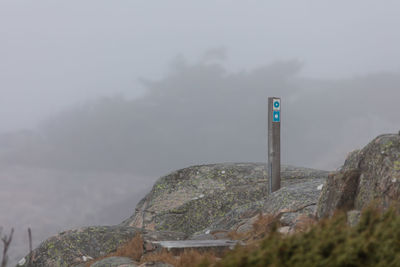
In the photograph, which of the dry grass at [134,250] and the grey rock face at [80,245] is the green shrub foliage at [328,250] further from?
the grey rock face at [80,245]

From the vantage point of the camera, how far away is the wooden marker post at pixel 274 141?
588 inches

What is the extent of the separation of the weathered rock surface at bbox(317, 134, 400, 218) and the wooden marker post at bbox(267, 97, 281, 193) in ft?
20.7

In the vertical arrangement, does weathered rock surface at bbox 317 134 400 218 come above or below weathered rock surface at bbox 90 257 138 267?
above

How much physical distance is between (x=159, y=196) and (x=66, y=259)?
6734 mm

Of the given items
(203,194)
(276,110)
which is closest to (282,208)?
(276,110)

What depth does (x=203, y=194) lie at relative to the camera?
17.2 metres

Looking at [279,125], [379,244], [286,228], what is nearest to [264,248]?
[379,244]

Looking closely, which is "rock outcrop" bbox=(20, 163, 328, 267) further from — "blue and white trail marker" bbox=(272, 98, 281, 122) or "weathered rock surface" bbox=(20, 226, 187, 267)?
"blue and white trail marker" bbox=(272, 98, 281, 122)

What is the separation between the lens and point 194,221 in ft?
52.8

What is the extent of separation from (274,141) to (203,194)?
3582 mm

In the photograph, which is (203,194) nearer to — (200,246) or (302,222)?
(200,246)

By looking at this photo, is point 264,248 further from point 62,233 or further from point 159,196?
point 159,196

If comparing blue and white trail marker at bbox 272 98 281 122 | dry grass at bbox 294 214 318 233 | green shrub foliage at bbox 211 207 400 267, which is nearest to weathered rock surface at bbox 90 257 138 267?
dry grass at bbox 294 214 318 233

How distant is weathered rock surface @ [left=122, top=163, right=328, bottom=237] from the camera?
1623 centimetres
